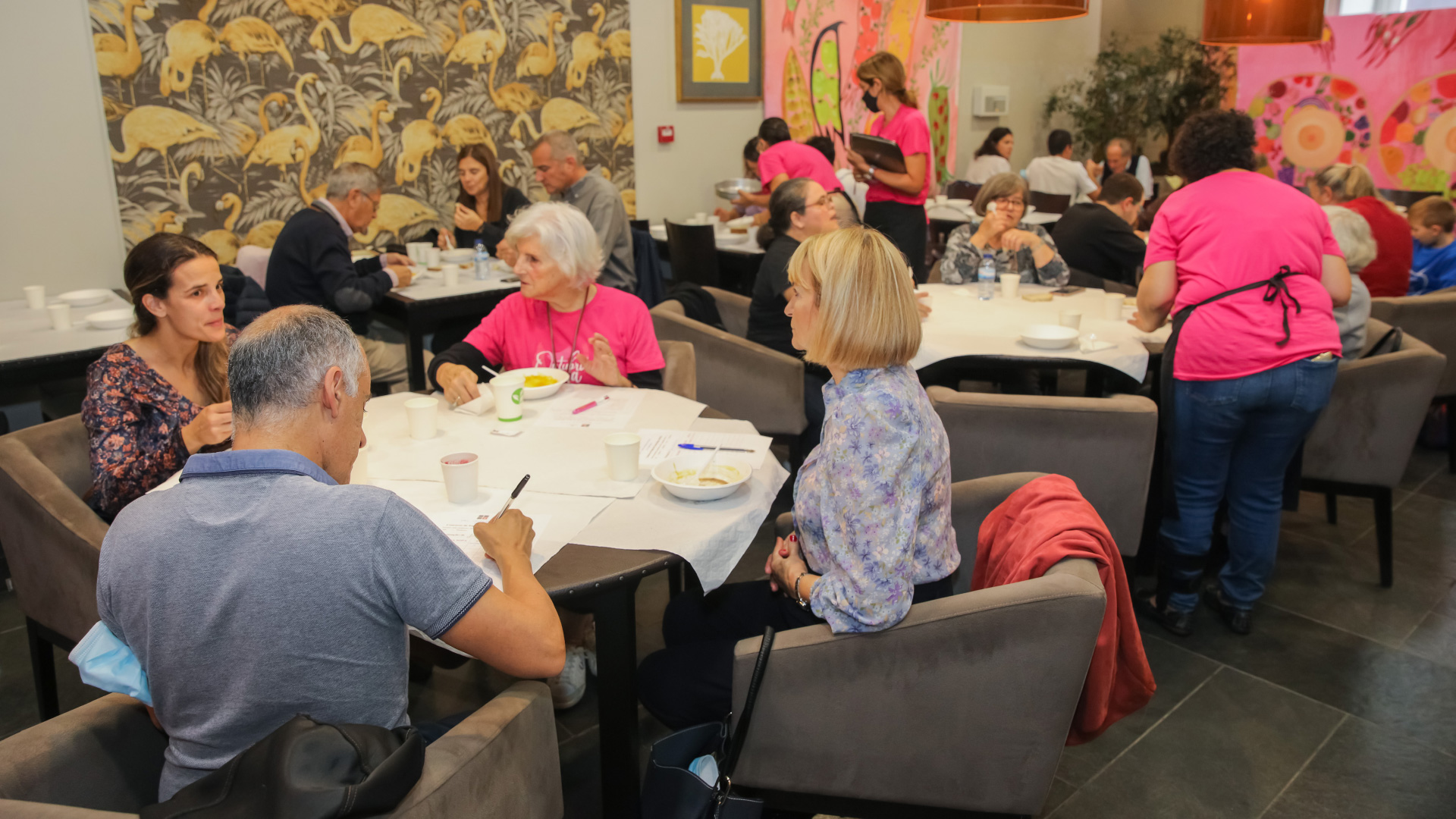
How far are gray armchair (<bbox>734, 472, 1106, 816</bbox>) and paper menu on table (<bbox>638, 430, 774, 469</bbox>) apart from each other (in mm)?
569

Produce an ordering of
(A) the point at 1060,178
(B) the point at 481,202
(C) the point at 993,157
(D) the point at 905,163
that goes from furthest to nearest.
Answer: (C) the point at 993,157 → (A) the point at 1060,178 → (B) the point at 481,202 → (D) the point at 905,163

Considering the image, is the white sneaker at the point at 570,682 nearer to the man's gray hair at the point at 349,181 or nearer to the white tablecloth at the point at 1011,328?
the white tablecloth at the point at 1011,328

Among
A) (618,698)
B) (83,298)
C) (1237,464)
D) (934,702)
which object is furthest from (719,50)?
(934,702)

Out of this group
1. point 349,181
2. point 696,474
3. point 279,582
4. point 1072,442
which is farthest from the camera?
point 349,181

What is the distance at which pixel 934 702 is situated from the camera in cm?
148

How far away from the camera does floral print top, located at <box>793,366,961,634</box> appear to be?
145 cm

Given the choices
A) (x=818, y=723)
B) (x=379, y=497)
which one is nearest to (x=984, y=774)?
(x=818, y=723)

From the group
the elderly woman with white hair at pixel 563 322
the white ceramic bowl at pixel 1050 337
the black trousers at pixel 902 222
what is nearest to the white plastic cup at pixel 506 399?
the elderly woman with white hair at pixel 563 322

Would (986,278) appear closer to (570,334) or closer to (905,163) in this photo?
(905,163)

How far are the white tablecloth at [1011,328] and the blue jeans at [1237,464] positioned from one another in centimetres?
31

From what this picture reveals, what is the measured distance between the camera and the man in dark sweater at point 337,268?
3.83m

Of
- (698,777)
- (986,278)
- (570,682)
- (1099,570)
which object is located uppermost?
(986,278)

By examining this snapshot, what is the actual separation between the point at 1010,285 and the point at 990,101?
18.6 feet

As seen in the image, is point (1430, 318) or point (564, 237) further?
point (1430, 318)
